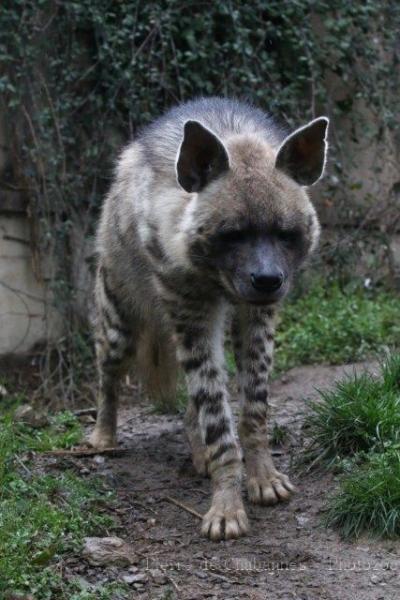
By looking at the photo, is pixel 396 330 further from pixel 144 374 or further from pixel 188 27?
pixel 188 27

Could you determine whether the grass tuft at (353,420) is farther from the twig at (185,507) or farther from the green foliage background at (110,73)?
the green foliage background at (110,73)

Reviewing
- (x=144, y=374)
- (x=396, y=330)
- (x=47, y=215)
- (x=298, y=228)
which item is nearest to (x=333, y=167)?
(x=396, y=330)

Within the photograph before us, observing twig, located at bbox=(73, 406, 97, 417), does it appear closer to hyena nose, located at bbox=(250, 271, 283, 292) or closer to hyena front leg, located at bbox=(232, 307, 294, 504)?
hyena front leg, located at bbox=(232, 307, 294, 504)

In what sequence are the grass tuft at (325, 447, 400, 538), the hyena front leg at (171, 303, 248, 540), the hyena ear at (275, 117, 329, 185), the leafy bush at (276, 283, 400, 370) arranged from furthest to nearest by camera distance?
the leafy bush at (276, 283, 400, 370) → the hyena front leg at (171, 303, 248, 540) → the hyena ear at (275, 117, 329, 185) → the grass tuft at (325, 447, 400, 538)

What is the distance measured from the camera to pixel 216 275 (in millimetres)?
3688

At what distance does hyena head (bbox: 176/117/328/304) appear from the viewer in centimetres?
348

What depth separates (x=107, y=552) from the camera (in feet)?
11.0

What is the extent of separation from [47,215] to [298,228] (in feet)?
8.99

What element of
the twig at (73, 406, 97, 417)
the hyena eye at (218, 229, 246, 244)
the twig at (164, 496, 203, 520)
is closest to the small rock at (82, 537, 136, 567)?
the twig at (164, 496, 203, 520)

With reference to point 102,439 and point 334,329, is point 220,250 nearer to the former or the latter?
point 102,439

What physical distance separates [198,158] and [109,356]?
4.77ft

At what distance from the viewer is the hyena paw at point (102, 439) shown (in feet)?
15.3

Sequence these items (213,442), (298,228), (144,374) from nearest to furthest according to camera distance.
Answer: (298,228) → (213,442) → (144,374)

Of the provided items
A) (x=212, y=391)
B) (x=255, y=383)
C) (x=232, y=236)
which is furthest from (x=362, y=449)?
(x=232, y=236)
